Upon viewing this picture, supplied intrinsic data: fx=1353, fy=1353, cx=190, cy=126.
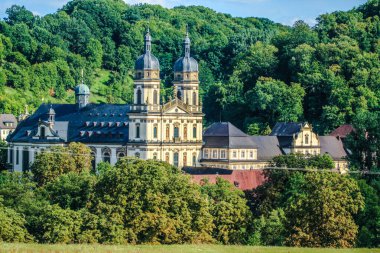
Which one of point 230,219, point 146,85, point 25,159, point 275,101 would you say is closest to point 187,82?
point 146,85

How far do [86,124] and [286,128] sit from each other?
19.7m

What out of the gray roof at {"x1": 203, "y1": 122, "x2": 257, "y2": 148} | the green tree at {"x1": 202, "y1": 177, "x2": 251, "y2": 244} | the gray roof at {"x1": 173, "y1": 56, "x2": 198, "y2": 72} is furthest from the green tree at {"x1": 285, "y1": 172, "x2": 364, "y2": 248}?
the gray roof at {"x1": 173, "y1": 56, "x2": 198, "y2": 72}

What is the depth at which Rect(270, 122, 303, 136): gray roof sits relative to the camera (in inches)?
5084

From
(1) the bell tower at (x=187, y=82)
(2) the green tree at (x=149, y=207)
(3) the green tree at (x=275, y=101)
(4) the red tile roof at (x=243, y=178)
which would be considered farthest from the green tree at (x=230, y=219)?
(3) the green tree at (x=275, y=101)

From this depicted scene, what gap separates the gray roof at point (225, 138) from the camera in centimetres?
12294

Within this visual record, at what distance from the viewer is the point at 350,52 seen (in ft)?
503

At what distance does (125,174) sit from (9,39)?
101176mm

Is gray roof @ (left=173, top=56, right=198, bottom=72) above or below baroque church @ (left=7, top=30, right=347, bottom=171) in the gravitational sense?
above

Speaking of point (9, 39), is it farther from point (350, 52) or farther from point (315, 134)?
point (315, 134)

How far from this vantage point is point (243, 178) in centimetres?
10300

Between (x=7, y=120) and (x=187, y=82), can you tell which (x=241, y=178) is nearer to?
(x=187, y=82)

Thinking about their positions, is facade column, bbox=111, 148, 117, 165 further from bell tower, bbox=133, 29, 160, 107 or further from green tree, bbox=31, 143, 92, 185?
bell tower, bbox=133, 29, 160, 107

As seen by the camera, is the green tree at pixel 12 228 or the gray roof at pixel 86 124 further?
the gray roof at pixel 86 124

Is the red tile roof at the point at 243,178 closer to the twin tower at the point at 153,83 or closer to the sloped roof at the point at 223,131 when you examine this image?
the twin tower at the point at 153,83
